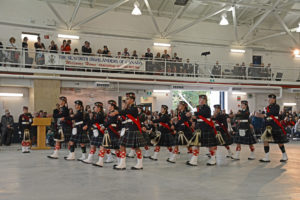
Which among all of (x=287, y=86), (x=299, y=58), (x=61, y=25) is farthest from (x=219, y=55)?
(x=61, y=25)

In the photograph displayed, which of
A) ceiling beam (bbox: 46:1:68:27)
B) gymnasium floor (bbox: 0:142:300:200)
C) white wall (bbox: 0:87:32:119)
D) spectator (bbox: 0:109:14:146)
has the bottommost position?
gymnasium floor (bbox: 0:142:300:200)

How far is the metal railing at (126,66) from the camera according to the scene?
16750 mm

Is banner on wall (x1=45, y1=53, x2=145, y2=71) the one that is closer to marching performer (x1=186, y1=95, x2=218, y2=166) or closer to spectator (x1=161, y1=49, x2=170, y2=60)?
spectator (x1=161, y1=49, x2=170, y2=60)

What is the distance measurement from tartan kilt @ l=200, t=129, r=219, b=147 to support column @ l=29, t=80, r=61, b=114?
1069cm

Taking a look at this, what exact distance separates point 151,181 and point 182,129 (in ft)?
13.9

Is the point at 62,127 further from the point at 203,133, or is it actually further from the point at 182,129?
the point at 203,133

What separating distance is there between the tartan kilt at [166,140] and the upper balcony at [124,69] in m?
8.76

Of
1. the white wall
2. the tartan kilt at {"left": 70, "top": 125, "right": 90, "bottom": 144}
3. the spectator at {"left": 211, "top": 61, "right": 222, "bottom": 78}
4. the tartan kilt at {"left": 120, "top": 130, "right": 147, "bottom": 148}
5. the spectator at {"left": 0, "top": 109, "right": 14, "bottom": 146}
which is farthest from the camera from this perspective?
the spectator at {"left": 211, "top": 61, "right": 222, "bottom": 78}

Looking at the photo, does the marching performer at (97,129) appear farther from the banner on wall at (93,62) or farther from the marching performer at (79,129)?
the banner on wall at (93,62)

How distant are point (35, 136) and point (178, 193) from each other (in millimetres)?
11530

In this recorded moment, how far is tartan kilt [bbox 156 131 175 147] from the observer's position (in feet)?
34.9

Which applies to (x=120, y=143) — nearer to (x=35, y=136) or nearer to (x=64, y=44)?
(x=35, y=136)

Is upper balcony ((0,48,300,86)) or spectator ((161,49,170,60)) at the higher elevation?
spectator ((161,49,170,60))

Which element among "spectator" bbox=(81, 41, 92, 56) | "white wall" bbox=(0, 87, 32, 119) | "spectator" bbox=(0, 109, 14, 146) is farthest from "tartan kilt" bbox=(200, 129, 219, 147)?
"white wall" bbox=(0, 87, 32, 119)
